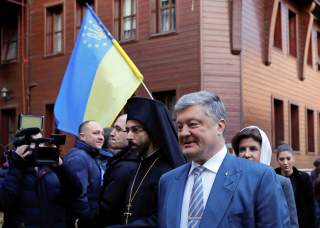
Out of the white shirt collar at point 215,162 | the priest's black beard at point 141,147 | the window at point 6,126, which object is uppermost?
the window at point 6,126

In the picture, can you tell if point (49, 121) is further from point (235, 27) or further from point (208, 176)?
point (208, 176)

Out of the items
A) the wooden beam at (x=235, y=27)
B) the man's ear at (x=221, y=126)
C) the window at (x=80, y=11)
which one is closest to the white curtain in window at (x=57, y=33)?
the window at (x=80, y=11)

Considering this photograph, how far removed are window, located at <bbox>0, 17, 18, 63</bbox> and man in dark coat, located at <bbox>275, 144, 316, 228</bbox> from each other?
13.5 m

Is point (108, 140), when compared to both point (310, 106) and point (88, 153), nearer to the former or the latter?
point (88, 153)

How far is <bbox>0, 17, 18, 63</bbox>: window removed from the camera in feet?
58.2

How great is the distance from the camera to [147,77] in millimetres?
14094

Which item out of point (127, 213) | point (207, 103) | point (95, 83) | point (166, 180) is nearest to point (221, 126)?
point (207, 103)

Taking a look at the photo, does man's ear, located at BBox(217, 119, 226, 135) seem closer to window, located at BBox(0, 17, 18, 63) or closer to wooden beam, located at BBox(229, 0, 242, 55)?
wooden beam, located at BBox(229, 0, 242, 55)

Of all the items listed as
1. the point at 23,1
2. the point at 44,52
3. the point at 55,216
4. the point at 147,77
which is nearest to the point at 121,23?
the point at 147,77

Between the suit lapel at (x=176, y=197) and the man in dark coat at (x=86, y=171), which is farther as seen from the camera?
the man in dark coat at (x=86, y=171)

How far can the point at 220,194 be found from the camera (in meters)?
2.62

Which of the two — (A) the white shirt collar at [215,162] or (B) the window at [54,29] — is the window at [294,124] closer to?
(B) the window at [54,29]

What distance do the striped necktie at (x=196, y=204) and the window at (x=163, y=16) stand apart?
443 inches

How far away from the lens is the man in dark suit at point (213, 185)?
101 inches
